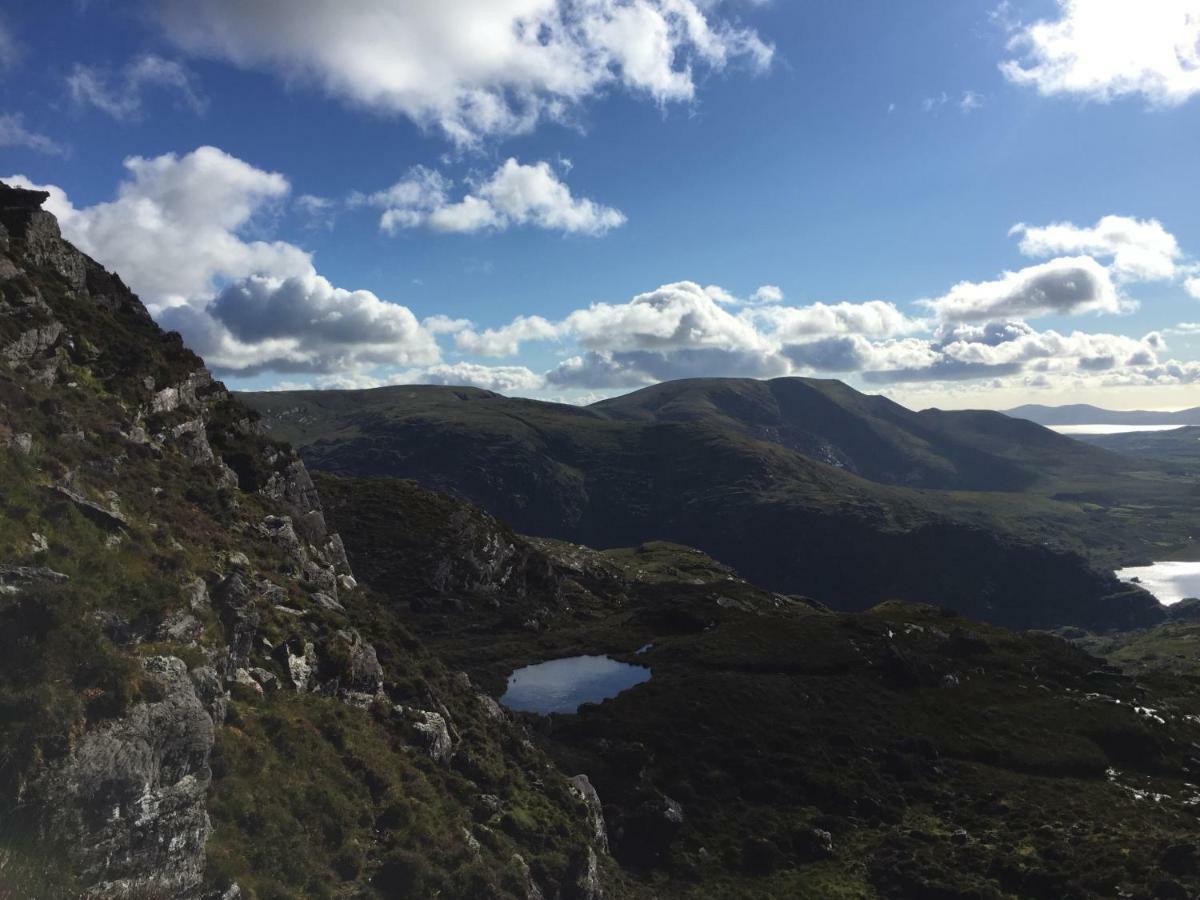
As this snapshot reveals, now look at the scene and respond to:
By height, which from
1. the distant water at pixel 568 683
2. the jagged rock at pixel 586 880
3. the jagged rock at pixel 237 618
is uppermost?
the jagged rock at pixel 237 618

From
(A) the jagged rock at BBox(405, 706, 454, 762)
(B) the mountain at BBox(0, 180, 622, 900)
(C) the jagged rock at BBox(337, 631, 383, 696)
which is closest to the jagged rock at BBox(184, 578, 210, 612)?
(B) the mountain at BBox(0, 180, 622, 900)

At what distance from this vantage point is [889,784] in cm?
6538

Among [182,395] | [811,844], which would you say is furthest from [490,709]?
[182,395]

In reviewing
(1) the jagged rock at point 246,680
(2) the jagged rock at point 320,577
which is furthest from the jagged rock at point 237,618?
(2) the jagged rock at point 320,577

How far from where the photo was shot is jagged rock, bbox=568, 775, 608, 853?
43344 mm

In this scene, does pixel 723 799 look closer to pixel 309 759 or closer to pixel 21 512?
pixel 309 759

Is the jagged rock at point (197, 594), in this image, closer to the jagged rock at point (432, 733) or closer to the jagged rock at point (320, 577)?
the jagged rock at point (432, 733)

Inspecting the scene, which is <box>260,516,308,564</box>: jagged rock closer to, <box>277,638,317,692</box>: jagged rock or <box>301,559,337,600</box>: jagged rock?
<box>301,559,337,600</box>: jagged rock

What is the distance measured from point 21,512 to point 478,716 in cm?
2899

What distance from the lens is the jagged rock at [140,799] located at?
18.0m

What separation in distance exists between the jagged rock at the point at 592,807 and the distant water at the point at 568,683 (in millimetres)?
24383

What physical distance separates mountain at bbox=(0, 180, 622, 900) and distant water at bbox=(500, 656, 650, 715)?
80.5 ft

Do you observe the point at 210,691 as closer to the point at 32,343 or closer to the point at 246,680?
the point at 246,680

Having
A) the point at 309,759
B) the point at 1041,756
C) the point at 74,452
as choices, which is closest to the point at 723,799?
the point at 1041,756
